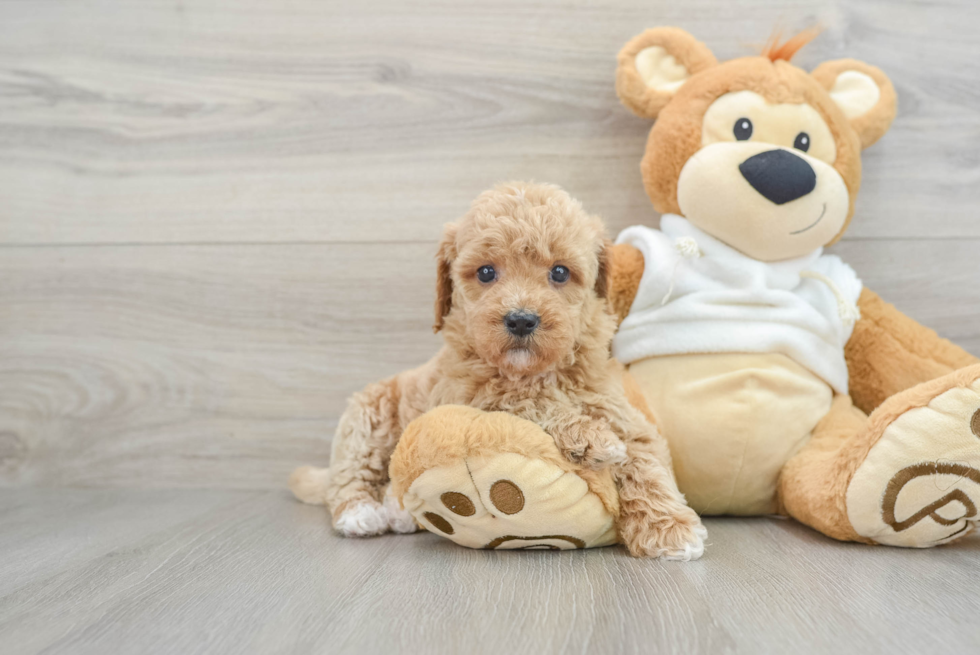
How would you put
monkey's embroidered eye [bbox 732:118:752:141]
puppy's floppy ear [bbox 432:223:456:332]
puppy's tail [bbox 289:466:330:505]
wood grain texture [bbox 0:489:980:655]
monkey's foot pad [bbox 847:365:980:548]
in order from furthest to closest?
1. puppy's tail [bbox 289:466:330:505]
2. monkey's embroidered eye [bbox 732:118:752:141]
3. puppy's floppy ear [bbox 432:223:456:332]
4. monkey's foot pad [bbox 847:365:980:548]
5. wood grain texture [bbox 0:489:980:655]

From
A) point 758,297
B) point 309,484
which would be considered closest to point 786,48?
point 758,297

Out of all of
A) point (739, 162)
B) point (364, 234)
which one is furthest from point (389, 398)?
point (739, 162)

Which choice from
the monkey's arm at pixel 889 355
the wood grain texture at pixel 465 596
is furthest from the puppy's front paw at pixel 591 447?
the monkey's arm at pixel 889 355

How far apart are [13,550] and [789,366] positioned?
112 centimetres

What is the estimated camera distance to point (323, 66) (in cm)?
131

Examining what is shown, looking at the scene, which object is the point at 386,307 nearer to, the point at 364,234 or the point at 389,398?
the point at 364,234

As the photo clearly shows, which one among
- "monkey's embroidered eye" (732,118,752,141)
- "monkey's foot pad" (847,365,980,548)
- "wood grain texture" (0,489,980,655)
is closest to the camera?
"wood grain texture" (0,489,980,655)

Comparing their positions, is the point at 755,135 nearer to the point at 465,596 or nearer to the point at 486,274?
the point at 486,274

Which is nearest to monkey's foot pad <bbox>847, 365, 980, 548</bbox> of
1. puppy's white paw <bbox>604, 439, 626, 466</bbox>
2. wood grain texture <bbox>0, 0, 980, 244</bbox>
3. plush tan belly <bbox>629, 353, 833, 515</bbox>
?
plush tan belly <bbox>629, 353, 833, 515</bbox>

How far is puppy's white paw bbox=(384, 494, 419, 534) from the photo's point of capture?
101 centimetres

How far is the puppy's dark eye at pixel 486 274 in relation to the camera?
88 centimetres

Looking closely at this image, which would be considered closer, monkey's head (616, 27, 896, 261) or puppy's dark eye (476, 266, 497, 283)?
puppy's dark eye (476, 266, 497, 283)

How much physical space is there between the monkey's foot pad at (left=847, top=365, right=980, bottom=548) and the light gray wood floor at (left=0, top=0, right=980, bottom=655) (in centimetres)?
50

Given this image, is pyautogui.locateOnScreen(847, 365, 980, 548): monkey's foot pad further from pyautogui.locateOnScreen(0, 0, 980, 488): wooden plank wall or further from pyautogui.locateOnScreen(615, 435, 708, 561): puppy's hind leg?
pyautogui.locateOnScreen(0, 0, 980, 488): wooden plank wall
